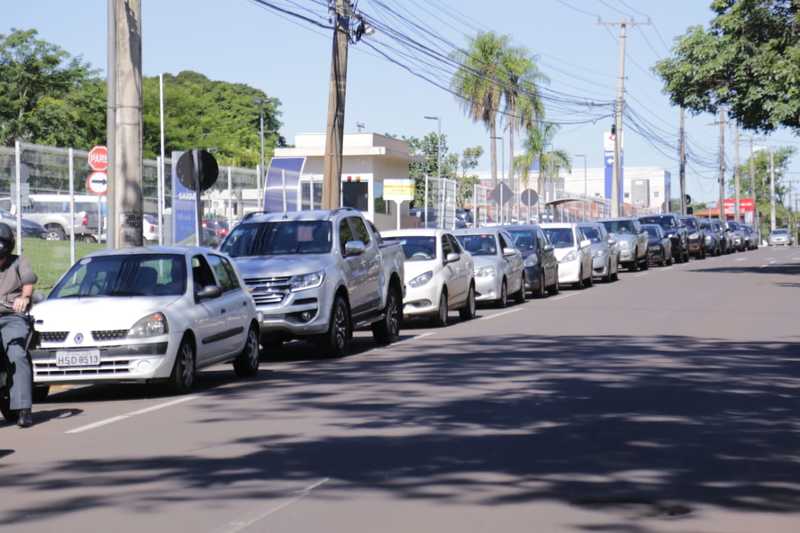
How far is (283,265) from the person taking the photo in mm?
17984

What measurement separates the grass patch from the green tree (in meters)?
19.6

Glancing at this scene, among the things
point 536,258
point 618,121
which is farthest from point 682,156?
point 536,258

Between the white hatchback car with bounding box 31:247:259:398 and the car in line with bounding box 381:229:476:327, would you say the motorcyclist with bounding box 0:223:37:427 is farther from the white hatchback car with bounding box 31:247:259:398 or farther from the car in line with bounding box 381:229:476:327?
the car in line with bounding box 381:229:476:327

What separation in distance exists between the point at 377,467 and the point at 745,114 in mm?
33752

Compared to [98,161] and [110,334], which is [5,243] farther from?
[98,161]

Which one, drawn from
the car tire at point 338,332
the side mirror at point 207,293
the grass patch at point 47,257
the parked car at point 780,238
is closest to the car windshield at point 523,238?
the grass patch at point 47,257

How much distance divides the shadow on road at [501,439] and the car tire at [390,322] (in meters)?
3.04

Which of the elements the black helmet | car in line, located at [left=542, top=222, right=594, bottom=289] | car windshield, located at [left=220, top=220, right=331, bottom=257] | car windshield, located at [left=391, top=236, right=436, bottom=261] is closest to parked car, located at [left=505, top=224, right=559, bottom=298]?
car in line, located at [left=542, top=222, right=594, bottom=289]

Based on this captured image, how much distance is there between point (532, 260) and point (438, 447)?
2217 centimetres

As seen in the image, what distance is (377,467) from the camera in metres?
9.41

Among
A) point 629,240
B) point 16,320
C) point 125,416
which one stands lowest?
point 125,416

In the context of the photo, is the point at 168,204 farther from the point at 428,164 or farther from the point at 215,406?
the point at 428,164

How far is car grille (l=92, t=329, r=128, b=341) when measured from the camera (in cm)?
1357

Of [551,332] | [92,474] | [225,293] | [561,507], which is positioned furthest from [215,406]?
[551,332]
